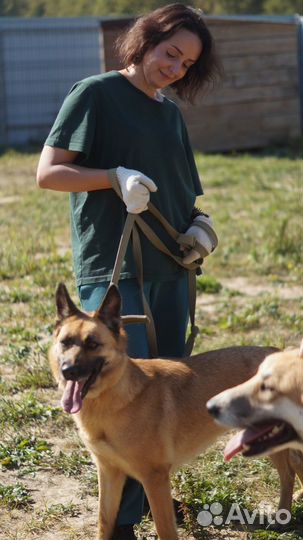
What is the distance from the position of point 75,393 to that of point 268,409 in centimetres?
75

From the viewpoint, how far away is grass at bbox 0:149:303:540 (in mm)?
4070

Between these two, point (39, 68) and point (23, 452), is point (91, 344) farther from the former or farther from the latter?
point (39, 68)

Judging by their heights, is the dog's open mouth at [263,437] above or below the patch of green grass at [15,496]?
above

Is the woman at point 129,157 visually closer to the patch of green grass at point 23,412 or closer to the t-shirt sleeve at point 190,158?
the t-shirt sleeve at point 190,158

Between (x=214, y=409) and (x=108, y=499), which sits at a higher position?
(x=214, y=409)

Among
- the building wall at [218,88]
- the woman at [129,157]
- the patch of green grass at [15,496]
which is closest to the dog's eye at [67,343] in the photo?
the woman at [129,157]

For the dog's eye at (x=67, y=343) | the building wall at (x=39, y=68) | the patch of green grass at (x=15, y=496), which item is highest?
the dog's eye at (x=67, y=343)

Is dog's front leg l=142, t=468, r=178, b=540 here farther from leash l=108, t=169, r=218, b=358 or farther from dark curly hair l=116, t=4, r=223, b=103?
dark curly hair l=116, t=4, r=223, b=103

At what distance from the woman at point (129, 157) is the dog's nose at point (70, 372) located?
52 centimetres

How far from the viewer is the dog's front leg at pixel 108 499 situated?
3754mm

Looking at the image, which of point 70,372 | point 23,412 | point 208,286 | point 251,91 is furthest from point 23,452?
point 251,91

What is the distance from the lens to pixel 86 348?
3.49 metres

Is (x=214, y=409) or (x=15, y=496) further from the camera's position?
(x=15, y=496)

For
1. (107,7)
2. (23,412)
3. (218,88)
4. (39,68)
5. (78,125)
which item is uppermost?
(78,125)
